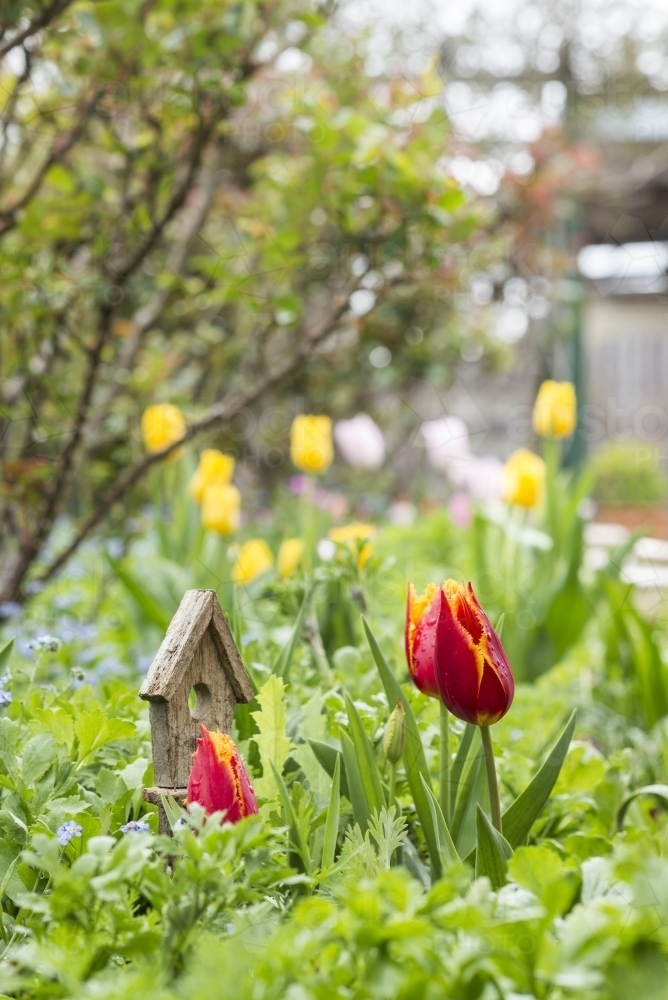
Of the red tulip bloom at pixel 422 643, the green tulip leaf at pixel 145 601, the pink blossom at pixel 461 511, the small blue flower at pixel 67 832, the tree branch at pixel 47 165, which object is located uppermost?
the tree branch at pixel 47 165

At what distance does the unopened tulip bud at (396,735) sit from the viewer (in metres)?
0.67

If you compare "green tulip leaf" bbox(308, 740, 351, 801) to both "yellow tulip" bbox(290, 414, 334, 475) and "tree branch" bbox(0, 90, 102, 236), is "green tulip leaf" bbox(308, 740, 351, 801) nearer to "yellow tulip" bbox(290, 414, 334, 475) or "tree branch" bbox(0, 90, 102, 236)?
"tree branch" bbox(0, 90, 102, 236)

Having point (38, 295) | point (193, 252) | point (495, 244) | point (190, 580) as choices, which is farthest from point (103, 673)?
point (193, 252)

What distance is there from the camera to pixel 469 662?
607mm

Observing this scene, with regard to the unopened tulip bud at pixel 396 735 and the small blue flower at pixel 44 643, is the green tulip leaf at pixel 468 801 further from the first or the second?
the small blue flower at pixel 44 643

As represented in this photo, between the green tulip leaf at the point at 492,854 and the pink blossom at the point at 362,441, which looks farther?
the pink blossom at the point at 362,441

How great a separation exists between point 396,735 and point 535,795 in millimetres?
110

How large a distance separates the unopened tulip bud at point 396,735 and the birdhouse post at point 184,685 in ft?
0.39

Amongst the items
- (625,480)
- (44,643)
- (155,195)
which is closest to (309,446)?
(155,195)

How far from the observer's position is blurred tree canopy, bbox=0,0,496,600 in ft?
4.83

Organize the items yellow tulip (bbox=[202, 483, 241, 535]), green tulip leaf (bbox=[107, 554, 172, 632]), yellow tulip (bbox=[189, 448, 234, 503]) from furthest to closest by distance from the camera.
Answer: yellow tulip (bbox=[189, 448, 234, 503]) → yellow tulip (bbox=[202, 483, 241, 535]) → green tulip leaf (bbox=[107, 554, 172, 632])

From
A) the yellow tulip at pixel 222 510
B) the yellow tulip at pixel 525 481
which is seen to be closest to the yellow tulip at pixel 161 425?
the yellow tulip at pixel 222 510

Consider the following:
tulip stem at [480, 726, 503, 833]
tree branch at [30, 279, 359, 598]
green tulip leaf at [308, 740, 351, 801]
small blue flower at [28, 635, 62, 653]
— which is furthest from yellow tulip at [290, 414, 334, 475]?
tulip stem at [480, 726, 503, 833]

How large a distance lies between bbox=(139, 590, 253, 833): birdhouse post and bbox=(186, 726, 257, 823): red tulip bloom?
0.04 metres
